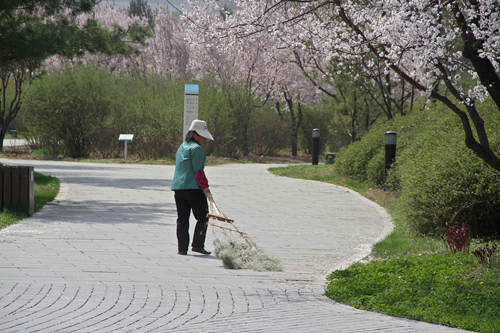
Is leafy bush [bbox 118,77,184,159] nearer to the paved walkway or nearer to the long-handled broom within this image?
the paved walkway

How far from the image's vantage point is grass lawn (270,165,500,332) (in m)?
4.84

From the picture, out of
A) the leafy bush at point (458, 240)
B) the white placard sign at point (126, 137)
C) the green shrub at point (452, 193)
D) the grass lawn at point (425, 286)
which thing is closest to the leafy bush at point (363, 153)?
the green shrub at point (452, 193)

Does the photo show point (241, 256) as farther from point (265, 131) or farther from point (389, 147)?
point (265, 131)

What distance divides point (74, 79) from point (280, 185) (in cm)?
1224

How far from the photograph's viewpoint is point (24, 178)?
9.85 meters

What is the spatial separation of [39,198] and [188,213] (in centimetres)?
535

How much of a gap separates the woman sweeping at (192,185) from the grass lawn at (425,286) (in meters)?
1.81

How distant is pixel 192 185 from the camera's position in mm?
7172

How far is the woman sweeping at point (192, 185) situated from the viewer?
7141mm

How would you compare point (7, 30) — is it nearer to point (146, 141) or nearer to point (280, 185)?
point (280, 185)

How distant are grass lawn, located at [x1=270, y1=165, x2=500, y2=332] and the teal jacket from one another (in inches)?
77.6

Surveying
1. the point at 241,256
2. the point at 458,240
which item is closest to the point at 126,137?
the point at 241,256

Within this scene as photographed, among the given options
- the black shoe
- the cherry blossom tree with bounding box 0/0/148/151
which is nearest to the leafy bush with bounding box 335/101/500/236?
the black shoe

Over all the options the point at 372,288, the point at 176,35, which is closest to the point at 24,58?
the point at 372,288
